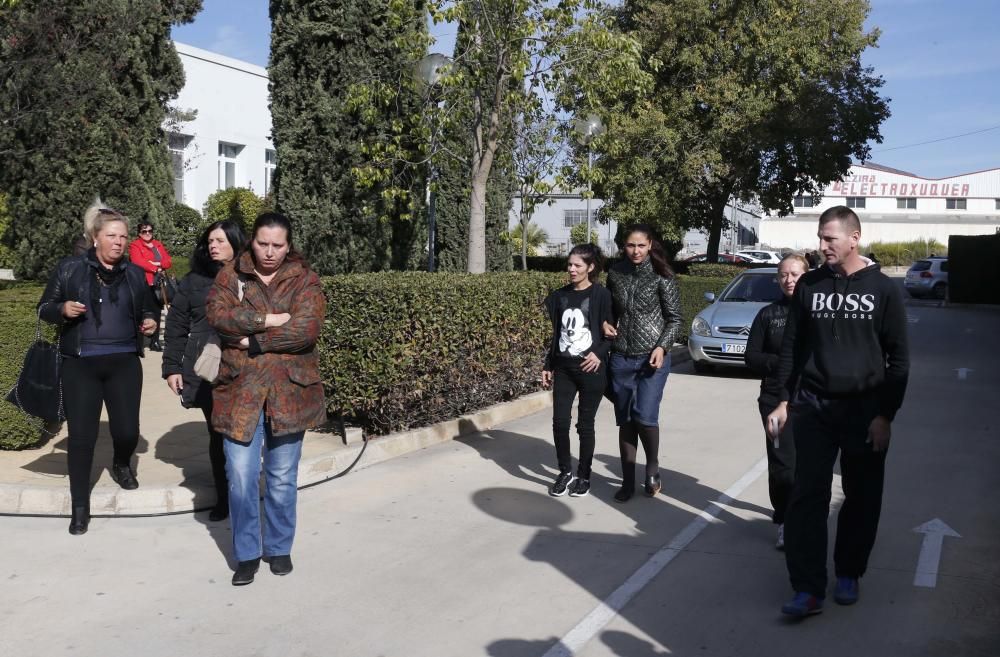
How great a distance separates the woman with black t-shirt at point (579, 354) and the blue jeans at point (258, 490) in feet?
7.50

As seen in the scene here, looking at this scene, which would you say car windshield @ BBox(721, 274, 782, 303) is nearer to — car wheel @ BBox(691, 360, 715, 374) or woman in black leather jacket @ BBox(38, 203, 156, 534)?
car wheel @ BBox(691, 360, 715, 374)

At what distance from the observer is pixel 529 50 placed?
1402 cm

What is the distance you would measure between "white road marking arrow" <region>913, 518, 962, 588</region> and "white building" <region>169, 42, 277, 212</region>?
24606 millimetres

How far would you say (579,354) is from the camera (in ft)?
22.9

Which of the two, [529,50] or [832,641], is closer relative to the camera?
[832,641]

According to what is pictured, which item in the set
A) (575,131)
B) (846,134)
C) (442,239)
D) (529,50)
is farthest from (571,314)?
(846,134)

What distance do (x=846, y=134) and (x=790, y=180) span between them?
185 cm

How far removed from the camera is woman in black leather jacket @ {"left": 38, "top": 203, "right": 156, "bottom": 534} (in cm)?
603

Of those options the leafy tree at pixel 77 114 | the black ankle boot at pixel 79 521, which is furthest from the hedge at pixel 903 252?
the black ankle boot at pixel 79 521

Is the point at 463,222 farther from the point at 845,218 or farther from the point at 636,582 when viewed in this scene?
the point at 845,218

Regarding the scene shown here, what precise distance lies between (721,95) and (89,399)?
20150 millimetres

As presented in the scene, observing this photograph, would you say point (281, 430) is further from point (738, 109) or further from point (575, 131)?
point (738, 109)

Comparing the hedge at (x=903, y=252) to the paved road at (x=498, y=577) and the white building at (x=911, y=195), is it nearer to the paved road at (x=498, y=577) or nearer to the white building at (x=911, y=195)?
the white building at (x=911, y=195)

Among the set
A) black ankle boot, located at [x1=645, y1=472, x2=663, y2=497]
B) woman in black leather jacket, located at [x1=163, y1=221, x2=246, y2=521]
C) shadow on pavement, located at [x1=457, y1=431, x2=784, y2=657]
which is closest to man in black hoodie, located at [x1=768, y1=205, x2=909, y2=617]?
shadow on pavement, located at [x1=457, y1=431, x2=784, y2=657]
